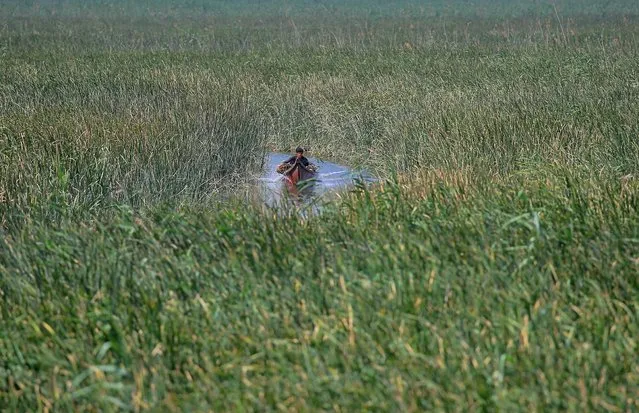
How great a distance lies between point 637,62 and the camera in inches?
582

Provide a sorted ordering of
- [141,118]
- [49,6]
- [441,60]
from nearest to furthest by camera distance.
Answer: [141,118] → [441,60] → [49,6]

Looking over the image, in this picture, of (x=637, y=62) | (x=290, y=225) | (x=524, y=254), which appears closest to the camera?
(x=524, y=254)

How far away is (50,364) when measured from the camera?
4.23 meters

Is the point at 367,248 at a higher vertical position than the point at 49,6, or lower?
higher

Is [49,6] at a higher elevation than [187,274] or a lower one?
lower

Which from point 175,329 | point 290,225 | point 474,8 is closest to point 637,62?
point 290,225

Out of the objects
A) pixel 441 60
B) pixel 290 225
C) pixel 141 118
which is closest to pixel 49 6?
pixel 441 60

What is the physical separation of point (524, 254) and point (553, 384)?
1.41 m

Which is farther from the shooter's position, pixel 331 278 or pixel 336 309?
pixel 331 278

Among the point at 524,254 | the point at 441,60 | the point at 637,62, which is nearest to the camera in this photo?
the point at 524,254

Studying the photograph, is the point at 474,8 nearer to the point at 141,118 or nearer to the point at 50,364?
the point at 141,118

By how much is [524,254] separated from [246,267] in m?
1.27

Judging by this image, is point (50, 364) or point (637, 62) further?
point (637, 62)

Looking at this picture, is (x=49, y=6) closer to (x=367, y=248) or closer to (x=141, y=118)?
(x=141, y=118)
